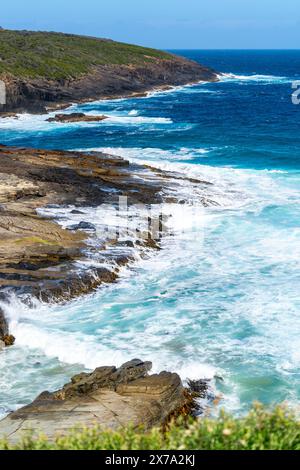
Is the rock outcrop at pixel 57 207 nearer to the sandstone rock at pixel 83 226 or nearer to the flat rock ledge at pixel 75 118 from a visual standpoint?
the sandstone rock at pixel 83 226

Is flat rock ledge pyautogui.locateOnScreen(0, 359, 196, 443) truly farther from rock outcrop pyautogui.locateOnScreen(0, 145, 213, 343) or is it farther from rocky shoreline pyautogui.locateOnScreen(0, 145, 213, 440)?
rock outcrop pyautogui.locateOnScreen(0, 145, 213, 343)

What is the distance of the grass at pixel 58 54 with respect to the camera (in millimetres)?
98750

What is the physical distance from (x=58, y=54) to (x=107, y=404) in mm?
110949

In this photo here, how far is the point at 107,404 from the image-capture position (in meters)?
14.8

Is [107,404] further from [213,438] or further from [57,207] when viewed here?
[57,207]

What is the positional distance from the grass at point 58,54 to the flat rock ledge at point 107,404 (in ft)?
264

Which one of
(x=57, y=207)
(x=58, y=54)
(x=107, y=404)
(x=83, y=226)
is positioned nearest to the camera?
(x=107, y=404)

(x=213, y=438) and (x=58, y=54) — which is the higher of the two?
(x=58, y=54)

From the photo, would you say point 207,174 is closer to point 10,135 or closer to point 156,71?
point 10,135

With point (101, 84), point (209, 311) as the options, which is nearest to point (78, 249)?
point (209, 311)

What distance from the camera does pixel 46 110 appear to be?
8369 cm

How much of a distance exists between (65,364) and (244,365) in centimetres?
569

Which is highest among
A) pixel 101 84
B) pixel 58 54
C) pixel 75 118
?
pixel 58 54

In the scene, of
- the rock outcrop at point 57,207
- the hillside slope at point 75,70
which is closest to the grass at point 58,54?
the hillside slope at point 75,70
